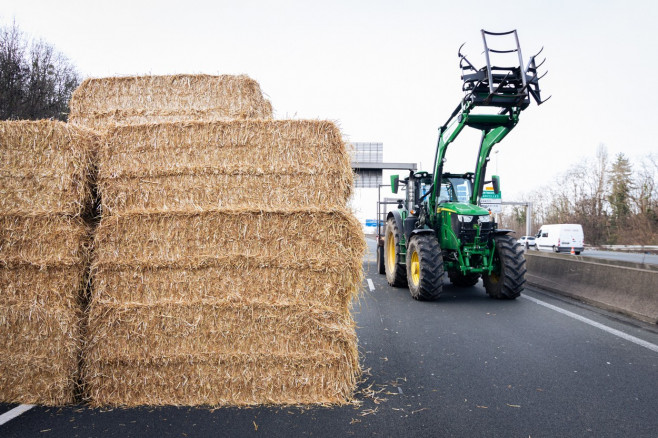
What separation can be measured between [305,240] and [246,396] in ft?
4.68

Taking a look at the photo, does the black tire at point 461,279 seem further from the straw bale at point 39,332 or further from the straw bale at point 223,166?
the straw bale at point 39,332

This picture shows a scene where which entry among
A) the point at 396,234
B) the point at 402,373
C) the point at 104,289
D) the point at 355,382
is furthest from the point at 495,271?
the point at 104,289

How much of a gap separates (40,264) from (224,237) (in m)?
1.54

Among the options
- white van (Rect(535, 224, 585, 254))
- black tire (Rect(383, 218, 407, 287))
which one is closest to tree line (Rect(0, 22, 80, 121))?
black tire (Rect(383, 218, 407, 287))

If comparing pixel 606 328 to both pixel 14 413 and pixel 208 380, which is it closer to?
pixel 208 380

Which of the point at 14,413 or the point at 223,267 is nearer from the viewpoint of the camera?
the point at 14,413

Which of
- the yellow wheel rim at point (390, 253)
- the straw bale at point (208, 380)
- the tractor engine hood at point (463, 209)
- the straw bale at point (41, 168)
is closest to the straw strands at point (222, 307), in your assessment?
the straw bale at point (208, 380)

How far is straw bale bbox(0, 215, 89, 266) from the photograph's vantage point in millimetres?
3816

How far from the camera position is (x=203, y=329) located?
12.7 feet

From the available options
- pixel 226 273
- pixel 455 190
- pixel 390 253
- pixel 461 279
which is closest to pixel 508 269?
pixel 455 190

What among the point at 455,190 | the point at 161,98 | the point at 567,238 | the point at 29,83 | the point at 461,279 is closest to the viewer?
the point at 161,98

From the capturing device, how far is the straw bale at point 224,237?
3.90m

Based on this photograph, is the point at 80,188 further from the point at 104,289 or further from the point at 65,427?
the point at 65,427

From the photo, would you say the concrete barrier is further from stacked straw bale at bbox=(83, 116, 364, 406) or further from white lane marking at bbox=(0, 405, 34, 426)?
white lane marking at bbox=(0, 405, 34, 426)
